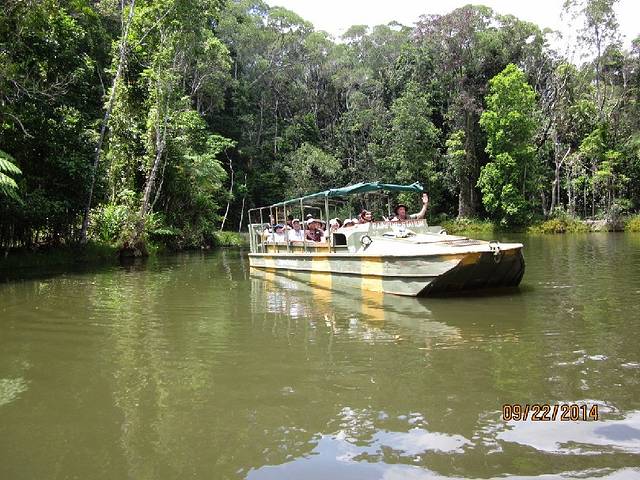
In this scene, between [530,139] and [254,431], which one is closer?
[254,431]

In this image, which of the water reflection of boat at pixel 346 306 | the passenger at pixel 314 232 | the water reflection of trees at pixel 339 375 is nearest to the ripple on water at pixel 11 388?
the water reflection of trees at pixel 339 375

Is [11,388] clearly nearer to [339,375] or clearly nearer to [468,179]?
[339,375]

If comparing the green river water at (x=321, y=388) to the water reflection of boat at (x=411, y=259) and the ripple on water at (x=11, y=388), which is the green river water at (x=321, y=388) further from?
the water reflection of boat at (x=411, y=259)

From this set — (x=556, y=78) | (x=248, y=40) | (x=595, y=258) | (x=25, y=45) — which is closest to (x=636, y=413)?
(x=595, y=258)

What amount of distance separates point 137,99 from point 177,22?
373 cm

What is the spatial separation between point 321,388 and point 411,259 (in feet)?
16.3

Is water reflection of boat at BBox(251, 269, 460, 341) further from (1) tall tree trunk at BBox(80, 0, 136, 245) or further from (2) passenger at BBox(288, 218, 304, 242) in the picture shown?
(1) tall tree trunk at BBox(80, 0, 136, 245)

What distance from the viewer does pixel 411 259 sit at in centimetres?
948

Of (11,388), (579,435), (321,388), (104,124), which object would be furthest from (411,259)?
(104,124)

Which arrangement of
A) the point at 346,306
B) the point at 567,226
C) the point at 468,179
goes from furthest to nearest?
the point at 468,179 → the point at 567,226 → the point at 346,306

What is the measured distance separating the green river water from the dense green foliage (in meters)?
8.54

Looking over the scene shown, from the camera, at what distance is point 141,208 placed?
2188 centimetres

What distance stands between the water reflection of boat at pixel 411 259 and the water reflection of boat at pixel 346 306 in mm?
341

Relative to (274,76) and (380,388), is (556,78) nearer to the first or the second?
(274,76)
